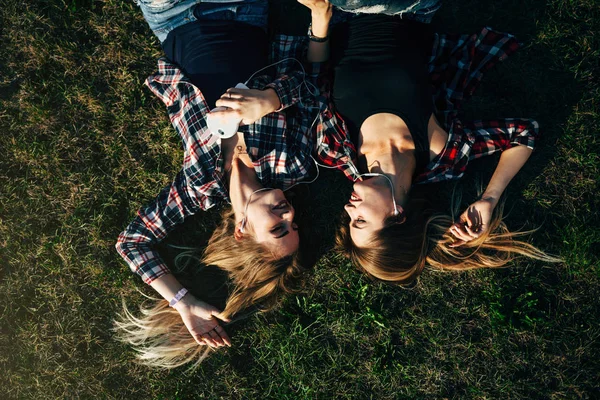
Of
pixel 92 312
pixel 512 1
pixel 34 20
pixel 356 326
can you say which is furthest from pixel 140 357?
pixel 512 1

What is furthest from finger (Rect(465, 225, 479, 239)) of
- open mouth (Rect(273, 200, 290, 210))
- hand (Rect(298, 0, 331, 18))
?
hand (Rect(298, 0, 331, 18))

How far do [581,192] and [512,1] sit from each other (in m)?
1.84

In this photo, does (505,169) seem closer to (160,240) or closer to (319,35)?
(319,35)

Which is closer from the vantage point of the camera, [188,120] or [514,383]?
[188,120]

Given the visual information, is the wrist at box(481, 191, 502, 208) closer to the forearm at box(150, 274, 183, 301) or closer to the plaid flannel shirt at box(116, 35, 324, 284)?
the plaid flannel shirt at box(116, 35, 324, 284)

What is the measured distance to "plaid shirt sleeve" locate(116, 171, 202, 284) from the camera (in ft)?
12.4

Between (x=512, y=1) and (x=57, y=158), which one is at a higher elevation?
(x=512, y=1)

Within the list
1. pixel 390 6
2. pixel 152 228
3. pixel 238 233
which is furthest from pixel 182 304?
pixel 390 6

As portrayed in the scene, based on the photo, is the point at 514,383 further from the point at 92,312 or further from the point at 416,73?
the point at 92,312

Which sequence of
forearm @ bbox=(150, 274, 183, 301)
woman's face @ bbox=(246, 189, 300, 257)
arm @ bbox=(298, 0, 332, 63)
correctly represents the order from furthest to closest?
forearm @ bbox=(150, 274, 183, 301) < woman's face @ bbox=(246, 189, 300, 257) < arm @ bbox=(298, 0, 332, 63)

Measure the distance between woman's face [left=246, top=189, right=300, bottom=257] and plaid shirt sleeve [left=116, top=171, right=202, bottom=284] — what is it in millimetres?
659

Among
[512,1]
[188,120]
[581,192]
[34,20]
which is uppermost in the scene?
[34,20]

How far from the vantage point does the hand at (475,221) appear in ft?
12.2

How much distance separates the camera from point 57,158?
4.13 meters
